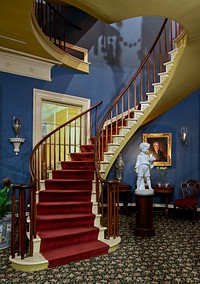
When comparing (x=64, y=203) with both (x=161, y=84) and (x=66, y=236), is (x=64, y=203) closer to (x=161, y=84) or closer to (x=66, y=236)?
(x=66, y=236)

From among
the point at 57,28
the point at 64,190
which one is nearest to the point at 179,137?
the point at 64,190

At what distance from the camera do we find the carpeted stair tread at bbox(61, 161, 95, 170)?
5.27 m

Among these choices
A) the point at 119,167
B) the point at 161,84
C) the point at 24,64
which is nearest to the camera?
the point at 161,84

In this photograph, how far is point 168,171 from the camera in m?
6.40

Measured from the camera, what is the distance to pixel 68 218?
4.02 meters

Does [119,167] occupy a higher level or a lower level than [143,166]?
lower

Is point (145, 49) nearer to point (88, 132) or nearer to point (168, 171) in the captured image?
point (88, 132)

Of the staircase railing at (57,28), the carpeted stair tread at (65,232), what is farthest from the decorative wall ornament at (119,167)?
Answer: the staircase railing at (57,28)

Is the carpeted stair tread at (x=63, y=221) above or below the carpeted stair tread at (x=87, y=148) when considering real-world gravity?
below

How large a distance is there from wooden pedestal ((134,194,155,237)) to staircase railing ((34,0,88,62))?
3973 millimetres

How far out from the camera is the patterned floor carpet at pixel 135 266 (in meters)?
2.90

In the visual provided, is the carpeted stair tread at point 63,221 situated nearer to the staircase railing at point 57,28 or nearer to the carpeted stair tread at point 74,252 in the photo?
the carpeted stair tread at point 74,252

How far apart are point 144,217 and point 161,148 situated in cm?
246

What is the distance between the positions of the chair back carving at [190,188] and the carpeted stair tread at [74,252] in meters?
3.13
